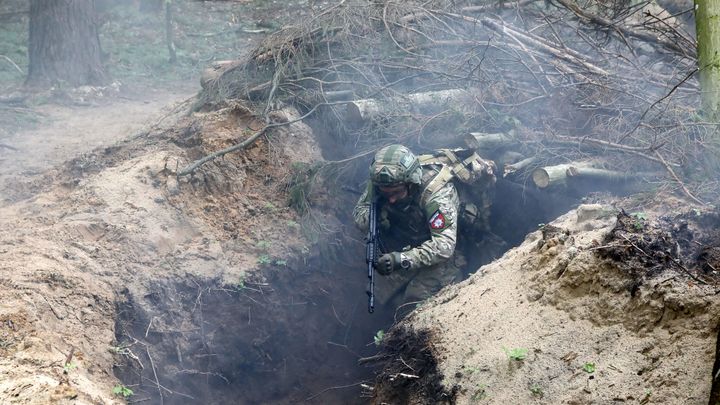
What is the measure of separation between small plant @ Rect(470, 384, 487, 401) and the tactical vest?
288 cm

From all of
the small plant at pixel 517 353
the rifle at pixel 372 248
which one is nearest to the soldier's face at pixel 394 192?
the rifle at pixel 372 248

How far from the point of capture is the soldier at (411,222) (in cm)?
616

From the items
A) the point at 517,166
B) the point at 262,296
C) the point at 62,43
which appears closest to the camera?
the point at 262,296

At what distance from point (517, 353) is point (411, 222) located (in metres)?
3.12

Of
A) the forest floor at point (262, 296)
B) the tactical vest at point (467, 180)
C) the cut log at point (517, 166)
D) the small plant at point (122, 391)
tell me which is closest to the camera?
the forest floor at point (262, 296)

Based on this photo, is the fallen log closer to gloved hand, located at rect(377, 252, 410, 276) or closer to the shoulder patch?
the shoulder patch

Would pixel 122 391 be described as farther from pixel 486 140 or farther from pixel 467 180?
pixel 486 140

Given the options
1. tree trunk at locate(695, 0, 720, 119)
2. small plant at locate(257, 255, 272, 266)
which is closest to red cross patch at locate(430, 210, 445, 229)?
small plant at locate(257, 255, 272, 266)

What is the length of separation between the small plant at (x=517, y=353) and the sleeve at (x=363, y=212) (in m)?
3.03

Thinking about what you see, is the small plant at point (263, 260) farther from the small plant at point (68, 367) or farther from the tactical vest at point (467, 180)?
the small plant at point (68, 367)

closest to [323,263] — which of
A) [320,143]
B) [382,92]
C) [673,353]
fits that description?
[320,143]

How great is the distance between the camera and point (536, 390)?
11.4 feet

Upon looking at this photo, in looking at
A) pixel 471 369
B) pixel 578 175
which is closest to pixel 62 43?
pixel 578 175

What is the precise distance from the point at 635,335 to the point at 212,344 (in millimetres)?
4057
